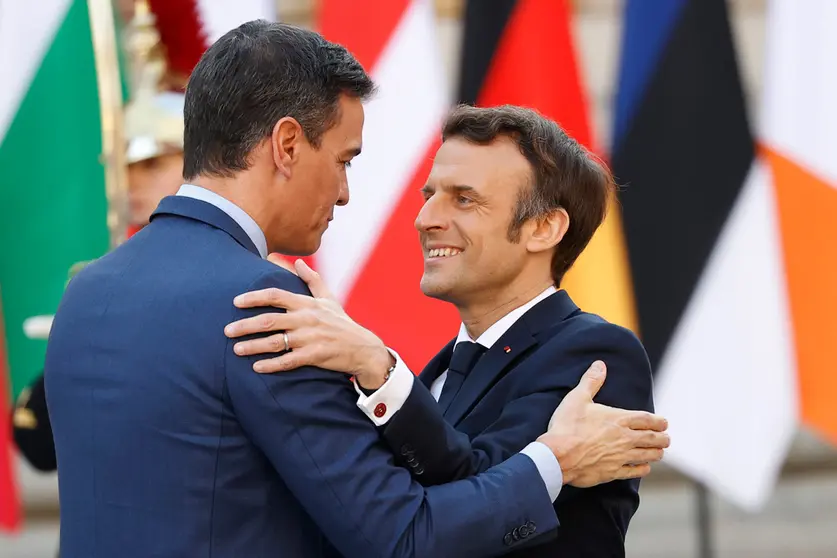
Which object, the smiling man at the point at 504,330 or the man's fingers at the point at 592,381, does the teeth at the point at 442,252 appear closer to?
the smiling man at the point at 504,330

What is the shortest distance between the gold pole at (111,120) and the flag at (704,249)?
216cm

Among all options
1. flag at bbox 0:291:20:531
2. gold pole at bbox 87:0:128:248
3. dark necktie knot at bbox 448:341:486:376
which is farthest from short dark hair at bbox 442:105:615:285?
flag at bbox 0:291:20:531

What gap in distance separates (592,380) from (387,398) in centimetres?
45

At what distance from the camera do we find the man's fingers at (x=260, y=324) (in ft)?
6.58

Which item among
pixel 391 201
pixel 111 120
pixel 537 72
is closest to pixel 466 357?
pixel 111 120

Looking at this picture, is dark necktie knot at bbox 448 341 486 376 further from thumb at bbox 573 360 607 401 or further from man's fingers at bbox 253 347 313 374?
man's fingers at bbox 253 347 313 374

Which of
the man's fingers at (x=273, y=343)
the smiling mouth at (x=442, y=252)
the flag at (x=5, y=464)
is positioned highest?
the smiling mouth at (x=442, y=252)

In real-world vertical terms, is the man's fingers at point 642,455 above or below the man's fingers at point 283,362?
below

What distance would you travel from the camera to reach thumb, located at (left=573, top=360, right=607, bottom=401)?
93.6 inches

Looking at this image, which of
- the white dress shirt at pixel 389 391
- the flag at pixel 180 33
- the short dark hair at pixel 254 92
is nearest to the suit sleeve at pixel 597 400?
the white dress shirt at pixel 389 391

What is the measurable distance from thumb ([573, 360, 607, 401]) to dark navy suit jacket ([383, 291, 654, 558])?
0.04m

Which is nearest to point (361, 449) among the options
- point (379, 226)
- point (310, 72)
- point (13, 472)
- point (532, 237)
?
point (310, 72)

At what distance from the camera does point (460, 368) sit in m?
2.70

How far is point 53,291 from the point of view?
5.28 metres
